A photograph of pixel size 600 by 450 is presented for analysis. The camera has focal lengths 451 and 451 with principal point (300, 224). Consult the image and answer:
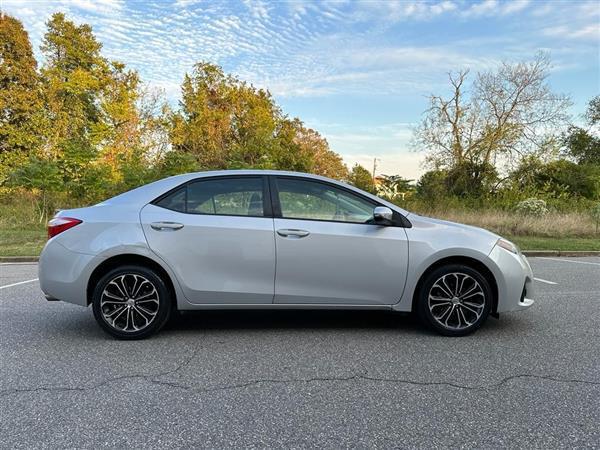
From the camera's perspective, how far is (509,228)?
1611 cm

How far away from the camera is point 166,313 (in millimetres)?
4184

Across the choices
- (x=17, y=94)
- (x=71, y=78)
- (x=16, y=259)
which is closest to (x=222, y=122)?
(x=71, y=78)

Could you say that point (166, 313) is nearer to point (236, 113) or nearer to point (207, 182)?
point (207, 182)

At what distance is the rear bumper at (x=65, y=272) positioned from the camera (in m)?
4.12

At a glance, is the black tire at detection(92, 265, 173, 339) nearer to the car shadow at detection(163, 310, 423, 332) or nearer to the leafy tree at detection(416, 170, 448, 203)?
the car shadow at detection(163, 310, 423, 332)

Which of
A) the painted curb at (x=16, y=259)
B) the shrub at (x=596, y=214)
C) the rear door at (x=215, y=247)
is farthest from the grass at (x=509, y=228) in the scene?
the rear door at (x=215, y=247)

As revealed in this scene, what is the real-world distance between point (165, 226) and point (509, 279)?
3263 millimetres

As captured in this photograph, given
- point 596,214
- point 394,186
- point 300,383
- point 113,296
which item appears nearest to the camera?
point 300,383

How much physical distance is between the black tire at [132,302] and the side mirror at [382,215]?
6.72ft

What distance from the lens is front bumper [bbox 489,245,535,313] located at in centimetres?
427

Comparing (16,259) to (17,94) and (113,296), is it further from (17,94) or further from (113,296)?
(17,94)

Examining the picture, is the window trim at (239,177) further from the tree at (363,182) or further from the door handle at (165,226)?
the tree at (363,182)

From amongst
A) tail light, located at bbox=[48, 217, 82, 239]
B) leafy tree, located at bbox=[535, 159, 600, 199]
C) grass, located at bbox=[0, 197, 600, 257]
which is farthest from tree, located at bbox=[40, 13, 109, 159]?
leafy tree, located at bbox=[535, 159, 600, 199]

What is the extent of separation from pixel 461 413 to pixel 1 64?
97.8ft
